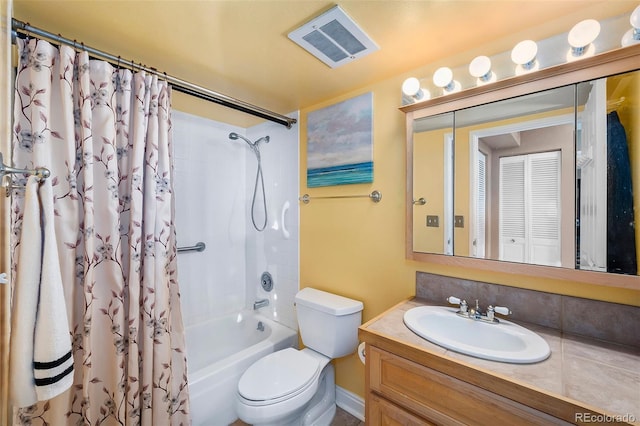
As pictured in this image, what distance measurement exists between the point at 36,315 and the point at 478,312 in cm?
177

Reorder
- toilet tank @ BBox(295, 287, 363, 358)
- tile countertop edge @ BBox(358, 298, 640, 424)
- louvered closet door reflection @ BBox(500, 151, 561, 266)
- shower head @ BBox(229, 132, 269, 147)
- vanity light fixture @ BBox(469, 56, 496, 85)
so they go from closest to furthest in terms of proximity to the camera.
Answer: tile countertop edge @ BBox(358, 298, 640, 424), louvered closet door reflection @ BBox(500, 151, 561, 266), vanity light fixture @ BBox(469, 56, 496, 85), toilet tank @ BBox(295, 287, 363, 358), shower head @ BBox(229, 132, 269, 147)

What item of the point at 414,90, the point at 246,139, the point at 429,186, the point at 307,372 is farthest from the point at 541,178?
the point at 246,139

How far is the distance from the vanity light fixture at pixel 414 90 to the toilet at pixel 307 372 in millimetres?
1339

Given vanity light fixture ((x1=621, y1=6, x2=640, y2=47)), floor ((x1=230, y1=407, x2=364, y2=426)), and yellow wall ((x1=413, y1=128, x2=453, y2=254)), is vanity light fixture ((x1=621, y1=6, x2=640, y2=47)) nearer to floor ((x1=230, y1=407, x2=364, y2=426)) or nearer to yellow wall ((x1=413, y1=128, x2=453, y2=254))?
yellow wall ((x1=413, y1=128, x2=453, y2=254))

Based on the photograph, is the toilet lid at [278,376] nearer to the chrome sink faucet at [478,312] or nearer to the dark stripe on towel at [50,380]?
the dark stripe on towel at [50,380]

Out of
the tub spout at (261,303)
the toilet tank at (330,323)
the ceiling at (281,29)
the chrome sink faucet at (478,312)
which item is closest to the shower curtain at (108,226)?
the ceiling at (281,29)

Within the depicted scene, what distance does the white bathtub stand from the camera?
161 cm

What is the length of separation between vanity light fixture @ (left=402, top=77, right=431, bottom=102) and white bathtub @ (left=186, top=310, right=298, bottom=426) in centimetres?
194

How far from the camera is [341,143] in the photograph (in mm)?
1938

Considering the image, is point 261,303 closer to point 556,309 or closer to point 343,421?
point 343,421

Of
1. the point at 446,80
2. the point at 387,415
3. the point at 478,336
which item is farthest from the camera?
the point at 446,80

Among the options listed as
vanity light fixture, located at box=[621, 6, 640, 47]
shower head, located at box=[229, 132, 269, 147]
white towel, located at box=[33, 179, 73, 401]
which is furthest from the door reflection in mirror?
white towel, located at box=[33, 179, 73, 401]

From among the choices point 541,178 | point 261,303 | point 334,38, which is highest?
point 334,38

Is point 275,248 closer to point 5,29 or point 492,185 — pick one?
point 492,185
